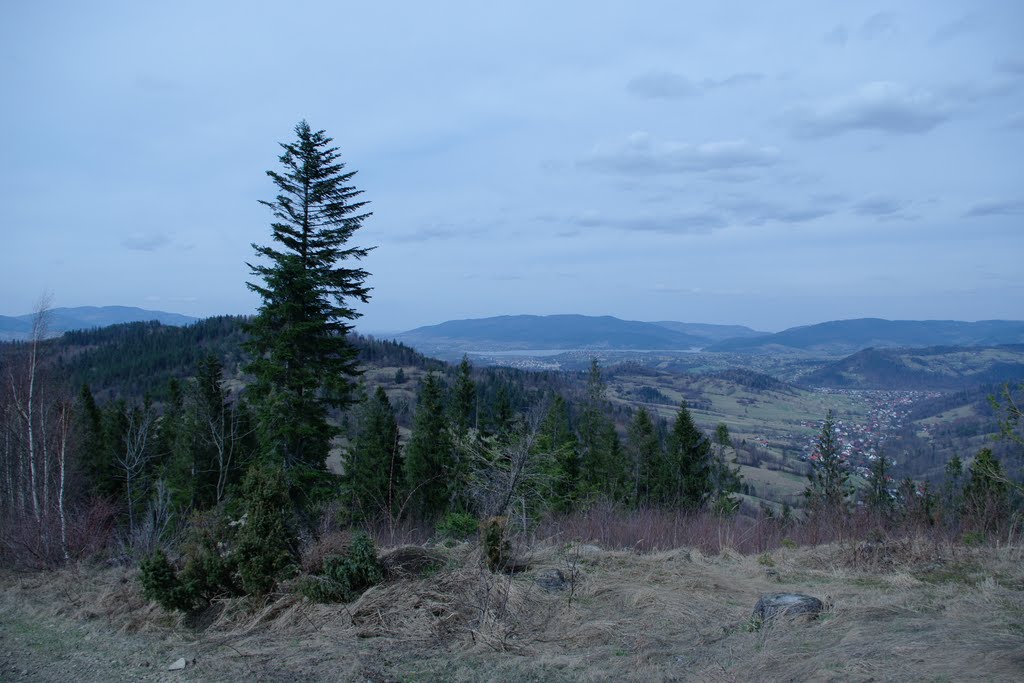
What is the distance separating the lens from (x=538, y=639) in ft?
19.3

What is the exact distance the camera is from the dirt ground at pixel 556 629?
510 centimetres

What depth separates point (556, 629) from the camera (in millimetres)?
6098

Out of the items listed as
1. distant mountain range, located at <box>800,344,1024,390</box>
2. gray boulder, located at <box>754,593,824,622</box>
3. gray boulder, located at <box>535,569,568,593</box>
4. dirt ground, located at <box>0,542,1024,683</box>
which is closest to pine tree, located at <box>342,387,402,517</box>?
dirt ground, located at <box>0,542,1024,683</box>

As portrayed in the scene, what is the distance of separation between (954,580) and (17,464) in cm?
2425

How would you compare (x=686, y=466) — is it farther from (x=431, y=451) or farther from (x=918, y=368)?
(x=918, y=368)

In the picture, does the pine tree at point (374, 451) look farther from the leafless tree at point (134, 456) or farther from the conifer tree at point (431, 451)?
the leafless tree at point (134, 456)

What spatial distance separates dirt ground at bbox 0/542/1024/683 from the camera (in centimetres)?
510

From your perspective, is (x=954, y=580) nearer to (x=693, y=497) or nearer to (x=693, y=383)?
(x=693, y=497)

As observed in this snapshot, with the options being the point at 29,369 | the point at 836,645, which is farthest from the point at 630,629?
the point at 29,369

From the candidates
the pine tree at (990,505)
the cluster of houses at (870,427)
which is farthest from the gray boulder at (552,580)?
the cluster of houses at (870,427)

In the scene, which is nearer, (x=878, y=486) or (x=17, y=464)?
(x=17, y=464)

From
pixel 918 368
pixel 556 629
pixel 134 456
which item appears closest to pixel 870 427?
pixel 918 368

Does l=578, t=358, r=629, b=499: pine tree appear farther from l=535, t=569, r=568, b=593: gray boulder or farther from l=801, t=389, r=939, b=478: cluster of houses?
l=535, t=569, r=568, b=593: gray boulder

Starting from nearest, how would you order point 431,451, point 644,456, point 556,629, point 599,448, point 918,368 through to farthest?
point 556,629
point 431,451
point 644,456
point 599,448
point 918,368
